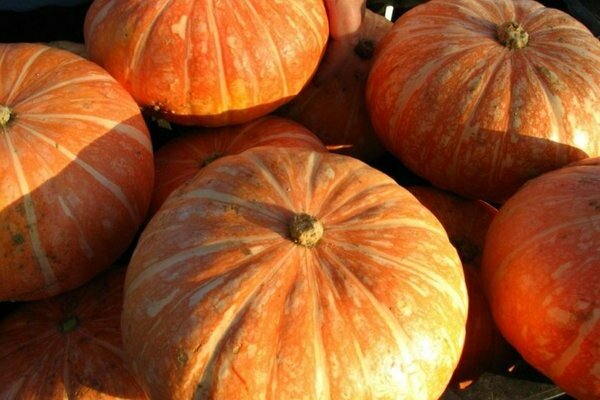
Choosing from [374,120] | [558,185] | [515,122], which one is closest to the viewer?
[558,185]

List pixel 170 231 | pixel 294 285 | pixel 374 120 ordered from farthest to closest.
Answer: pixel 374 120 → pixel 170 231 → pixel 294 285

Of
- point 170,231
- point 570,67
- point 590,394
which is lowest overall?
point 590,394

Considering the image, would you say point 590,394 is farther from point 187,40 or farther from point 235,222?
point 187,40

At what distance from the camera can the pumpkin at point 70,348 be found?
169 cm

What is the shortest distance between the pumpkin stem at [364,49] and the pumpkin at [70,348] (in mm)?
1249

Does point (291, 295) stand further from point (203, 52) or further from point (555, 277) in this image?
point (203, 52)

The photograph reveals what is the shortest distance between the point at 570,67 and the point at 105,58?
1527mm

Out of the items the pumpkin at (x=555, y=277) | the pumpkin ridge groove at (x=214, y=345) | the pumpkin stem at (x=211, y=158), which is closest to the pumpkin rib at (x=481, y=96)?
the pumpkin at (x=555, y=277)

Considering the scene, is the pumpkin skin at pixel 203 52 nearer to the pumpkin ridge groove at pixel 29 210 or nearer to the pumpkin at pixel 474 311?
the pumpkin ridge groove at pixel 29 210

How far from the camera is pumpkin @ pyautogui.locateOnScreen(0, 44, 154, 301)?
5.38 feet

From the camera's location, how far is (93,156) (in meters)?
1.74

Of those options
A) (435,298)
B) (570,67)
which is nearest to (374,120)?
(570,67)

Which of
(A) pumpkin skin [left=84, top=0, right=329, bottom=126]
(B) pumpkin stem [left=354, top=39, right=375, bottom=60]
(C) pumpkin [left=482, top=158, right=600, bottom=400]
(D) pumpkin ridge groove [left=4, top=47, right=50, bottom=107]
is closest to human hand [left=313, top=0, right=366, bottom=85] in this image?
(B) pumpkin stem [left=354, top=39, right=375, bottom=60]

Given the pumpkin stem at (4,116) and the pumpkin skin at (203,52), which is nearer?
the pumpkin stem at (4,116)
